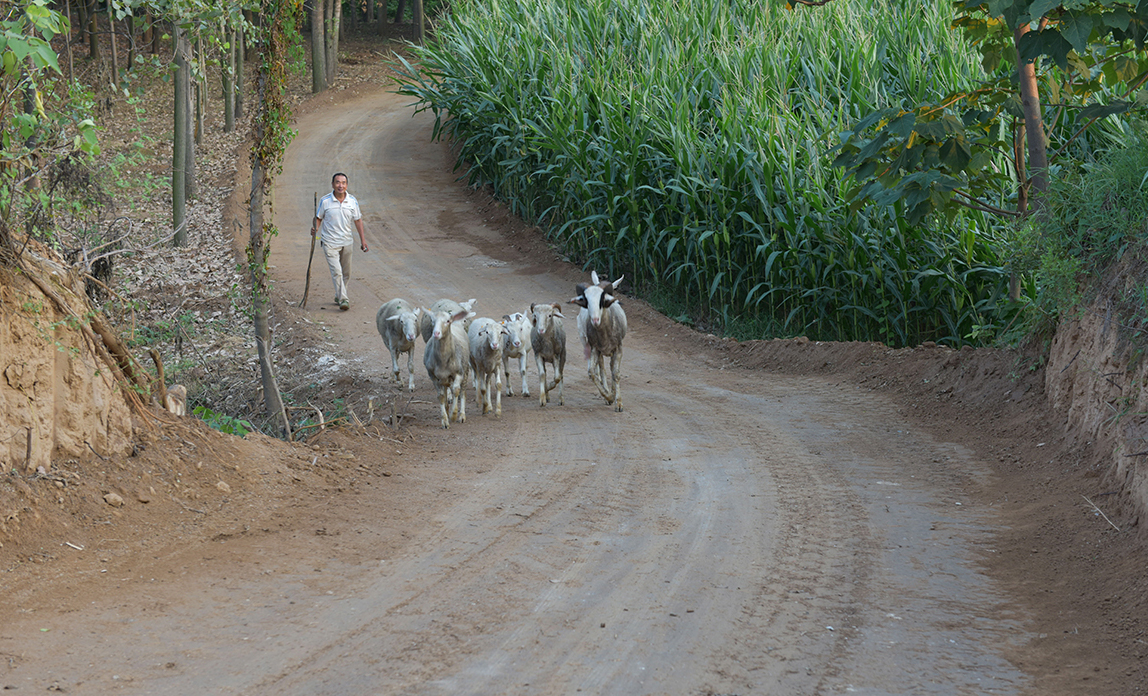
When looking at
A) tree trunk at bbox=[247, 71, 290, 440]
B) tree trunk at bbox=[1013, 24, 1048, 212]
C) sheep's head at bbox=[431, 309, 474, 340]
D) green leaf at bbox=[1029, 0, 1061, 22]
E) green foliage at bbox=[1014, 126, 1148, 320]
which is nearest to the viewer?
green leaf at bbox=[1029, 0, 1061, 22]

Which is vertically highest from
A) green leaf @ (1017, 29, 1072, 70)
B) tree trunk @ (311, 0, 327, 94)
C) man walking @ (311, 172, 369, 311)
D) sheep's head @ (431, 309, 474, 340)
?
tree trunk @ (311, 0, 327, 94)

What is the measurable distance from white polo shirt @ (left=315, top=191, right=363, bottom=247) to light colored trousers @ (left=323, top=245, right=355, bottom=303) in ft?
0.60

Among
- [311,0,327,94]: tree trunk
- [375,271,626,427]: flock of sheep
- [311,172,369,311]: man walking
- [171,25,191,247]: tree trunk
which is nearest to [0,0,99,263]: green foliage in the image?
[375,271,626,427]: flock of sheep

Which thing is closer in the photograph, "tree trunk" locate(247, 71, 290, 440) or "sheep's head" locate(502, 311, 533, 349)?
"tree trunk" locate(247, 71, 290, 440)

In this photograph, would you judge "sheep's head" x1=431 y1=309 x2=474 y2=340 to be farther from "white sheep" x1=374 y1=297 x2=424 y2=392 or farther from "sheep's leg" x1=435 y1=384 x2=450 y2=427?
"white sheep" x1=374 y1=297 x2=424 y2=392

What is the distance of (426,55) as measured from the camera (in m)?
24.2

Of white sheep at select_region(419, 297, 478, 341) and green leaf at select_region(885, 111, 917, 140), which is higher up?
green leaf at select_region(885, 111, 917, 140)

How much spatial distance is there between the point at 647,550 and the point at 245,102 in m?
30.8

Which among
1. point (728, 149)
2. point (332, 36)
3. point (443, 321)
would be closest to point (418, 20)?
point (332, 36)

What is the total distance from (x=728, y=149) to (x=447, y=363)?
6911 millimetres

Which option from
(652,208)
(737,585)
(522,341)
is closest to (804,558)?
(737,585)

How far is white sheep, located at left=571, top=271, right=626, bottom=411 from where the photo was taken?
1055cm

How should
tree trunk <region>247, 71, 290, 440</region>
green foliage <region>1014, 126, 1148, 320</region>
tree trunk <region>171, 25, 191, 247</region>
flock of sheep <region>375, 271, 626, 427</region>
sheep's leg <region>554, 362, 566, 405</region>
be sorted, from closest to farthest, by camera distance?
green foliage <region>1014, 126, 1148, 320</region> → tree trunk <region>247, 71, 290, 440</region> → flock of sheep <region>375, 271, 626, 427</region> → sheep's leg <region>554, 362, 566, 405</region> → tree trunk <region>171, 25, 191, 247</region>

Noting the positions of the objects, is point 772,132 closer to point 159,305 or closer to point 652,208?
point 652,208
